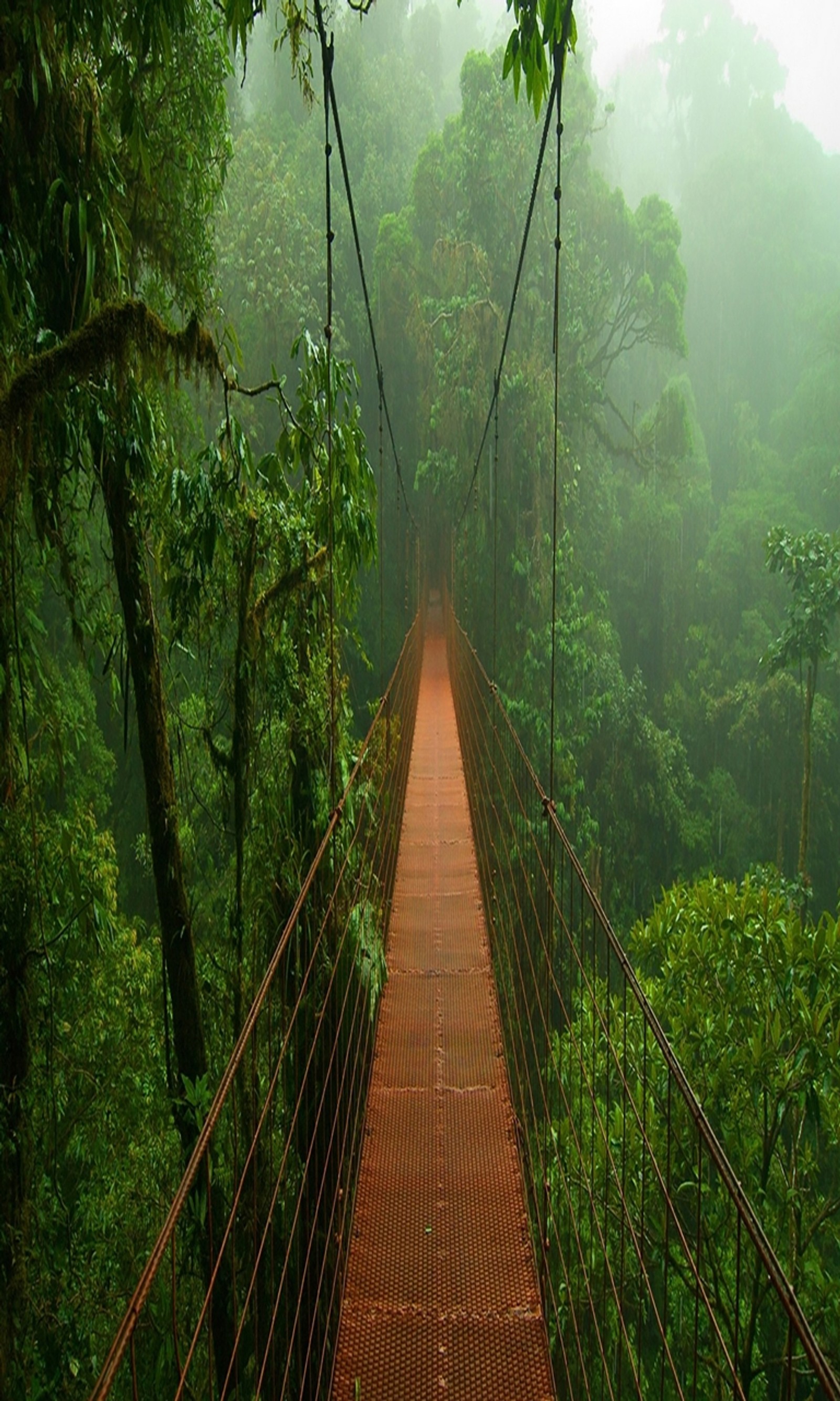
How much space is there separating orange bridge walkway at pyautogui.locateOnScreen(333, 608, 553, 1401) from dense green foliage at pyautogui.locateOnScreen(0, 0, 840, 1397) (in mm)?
372

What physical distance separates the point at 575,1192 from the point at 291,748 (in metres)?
2.82

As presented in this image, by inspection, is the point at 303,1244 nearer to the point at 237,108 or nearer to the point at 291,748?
the point at 291,748

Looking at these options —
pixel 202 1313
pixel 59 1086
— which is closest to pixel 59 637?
pixel 59 1086

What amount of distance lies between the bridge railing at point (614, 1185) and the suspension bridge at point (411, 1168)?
0.01m

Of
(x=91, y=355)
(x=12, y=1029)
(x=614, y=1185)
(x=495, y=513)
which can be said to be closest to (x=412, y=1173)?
(x=12, y=1029)

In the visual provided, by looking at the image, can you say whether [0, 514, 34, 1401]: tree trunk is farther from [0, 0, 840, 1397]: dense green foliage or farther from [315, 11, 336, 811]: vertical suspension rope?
[315, 11, 336, 811]: vertical suspension rope

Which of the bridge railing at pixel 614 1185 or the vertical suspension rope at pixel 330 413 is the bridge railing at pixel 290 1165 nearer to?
the vertical suspension rope at pixel 330 413

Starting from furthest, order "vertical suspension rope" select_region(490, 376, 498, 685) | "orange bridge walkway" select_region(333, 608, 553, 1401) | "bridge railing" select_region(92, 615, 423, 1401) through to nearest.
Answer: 1. "vertical suspension rope" select_region(490, 376, 498, 685)
2. "orange bridge walkway" select_region(333, 608, 553, 1401)
3. "bridge railing" select_region(92, 615, 423, 1401)

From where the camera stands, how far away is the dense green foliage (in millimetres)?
1742

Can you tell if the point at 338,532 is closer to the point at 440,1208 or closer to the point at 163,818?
the point at 163,818

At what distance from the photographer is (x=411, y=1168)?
151 centimetres

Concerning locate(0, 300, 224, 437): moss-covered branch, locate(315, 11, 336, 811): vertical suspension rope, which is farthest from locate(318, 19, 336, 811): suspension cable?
locate(0, 300, 224, 437): moss-covered branch

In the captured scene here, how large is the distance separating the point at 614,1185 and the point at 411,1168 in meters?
2.48

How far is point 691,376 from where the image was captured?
17.2 metres
